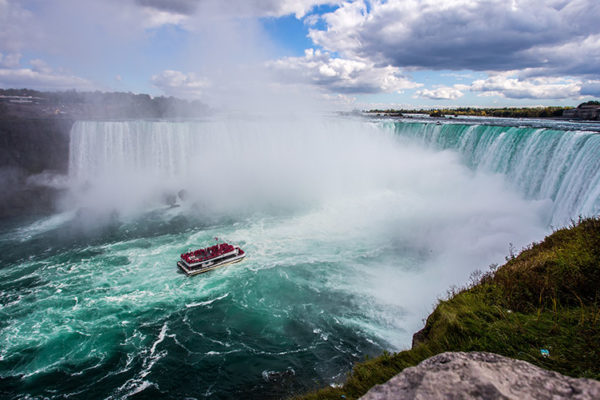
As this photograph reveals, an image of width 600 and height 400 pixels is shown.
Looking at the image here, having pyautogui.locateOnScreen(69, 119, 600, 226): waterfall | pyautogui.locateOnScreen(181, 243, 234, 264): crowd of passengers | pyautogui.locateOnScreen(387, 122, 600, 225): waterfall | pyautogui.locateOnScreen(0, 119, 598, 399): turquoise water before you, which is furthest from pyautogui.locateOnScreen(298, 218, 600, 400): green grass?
pyautogui.locateOnScreen(69, 119, 600, 226): waterfall

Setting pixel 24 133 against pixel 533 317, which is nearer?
pixel 533 317

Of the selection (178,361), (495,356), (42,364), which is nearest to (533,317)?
(495,356)

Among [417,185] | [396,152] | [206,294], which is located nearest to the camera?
[206,294]

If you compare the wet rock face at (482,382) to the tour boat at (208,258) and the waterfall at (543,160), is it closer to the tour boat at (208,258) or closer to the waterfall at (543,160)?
the waterfall at (543,160)

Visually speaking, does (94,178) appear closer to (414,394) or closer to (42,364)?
(42,364)

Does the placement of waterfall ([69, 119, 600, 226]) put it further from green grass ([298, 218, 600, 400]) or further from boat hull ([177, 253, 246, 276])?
green grass ([298, 218, 600, 400])

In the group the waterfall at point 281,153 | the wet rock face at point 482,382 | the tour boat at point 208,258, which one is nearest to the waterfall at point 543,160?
the waterfall at point 281,153
